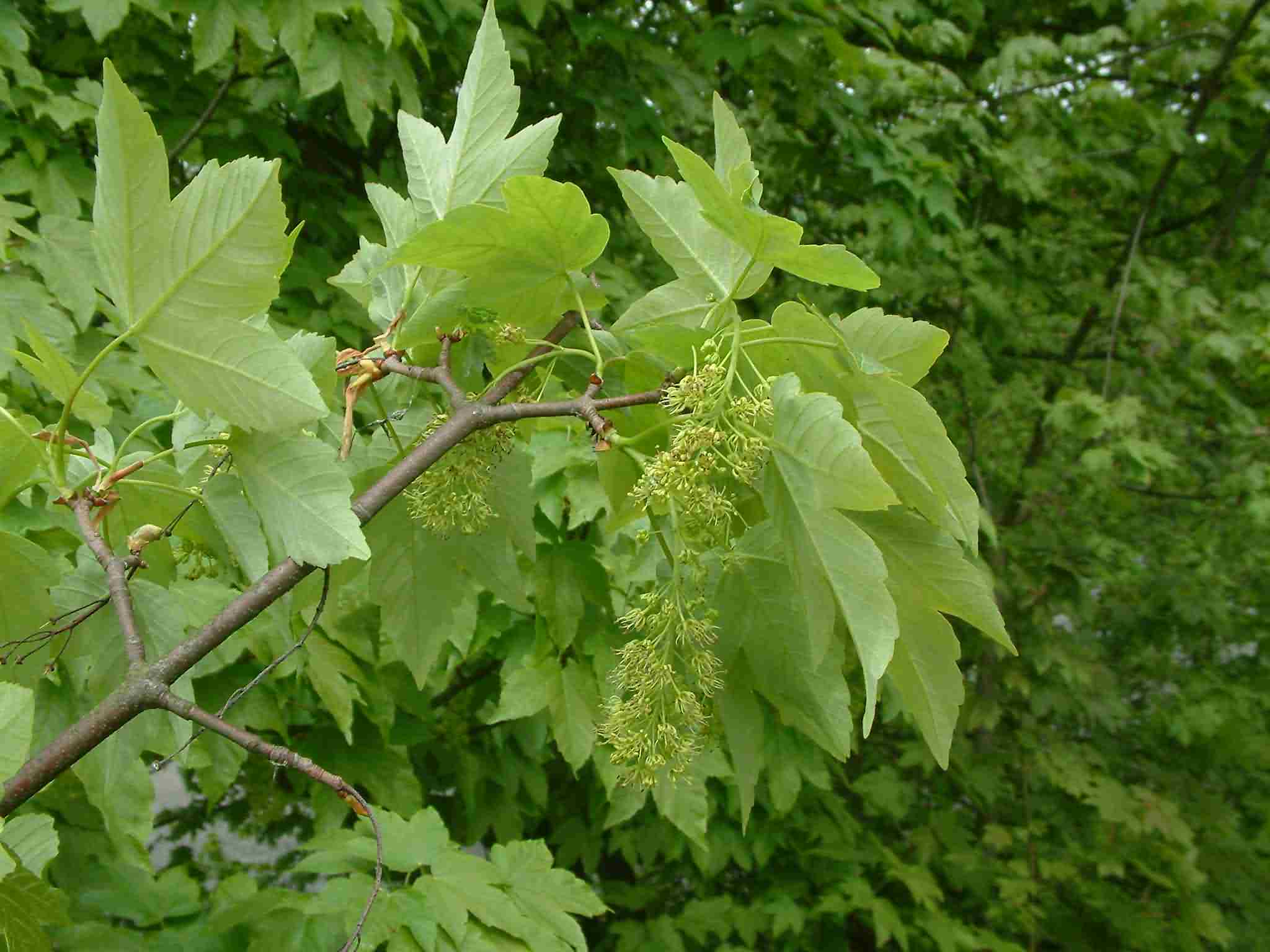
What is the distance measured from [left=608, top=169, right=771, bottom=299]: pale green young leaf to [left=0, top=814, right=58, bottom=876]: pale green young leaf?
0.57m

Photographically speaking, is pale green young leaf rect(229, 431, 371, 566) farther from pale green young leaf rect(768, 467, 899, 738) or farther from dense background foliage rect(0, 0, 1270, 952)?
dense background foliage rect(0, 0, 1270, 952)

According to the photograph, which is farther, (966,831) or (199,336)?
(966,831)

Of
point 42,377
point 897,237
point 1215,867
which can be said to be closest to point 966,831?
point 1215,867

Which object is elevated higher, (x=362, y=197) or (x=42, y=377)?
(x=42, y=377)

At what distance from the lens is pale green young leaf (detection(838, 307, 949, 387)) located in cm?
74

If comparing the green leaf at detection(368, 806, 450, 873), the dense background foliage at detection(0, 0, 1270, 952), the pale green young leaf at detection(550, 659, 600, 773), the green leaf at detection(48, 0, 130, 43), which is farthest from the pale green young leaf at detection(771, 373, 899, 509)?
the green leaf at detection(48, 0, 130, 43)

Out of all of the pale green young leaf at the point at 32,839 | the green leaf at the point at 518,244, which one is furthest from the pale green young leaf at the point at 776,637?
the pale green young leaf at the point at 32,839

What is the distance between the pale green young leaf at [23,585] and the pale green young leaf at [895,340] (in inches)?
21.2

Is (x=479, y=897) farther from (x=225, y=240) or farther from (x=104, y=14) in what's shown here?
(x=104, y=14)

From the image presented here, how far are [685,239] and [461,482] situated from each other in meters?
0.24

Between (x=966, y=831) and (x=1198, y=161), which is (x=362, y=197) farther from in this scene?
(x=1198, y=161)

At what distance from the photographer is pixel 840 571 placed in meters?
0.60

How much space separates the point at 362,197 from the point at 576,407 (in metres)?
2.52

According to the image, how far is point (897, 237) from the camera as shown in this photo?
11.6 ft
